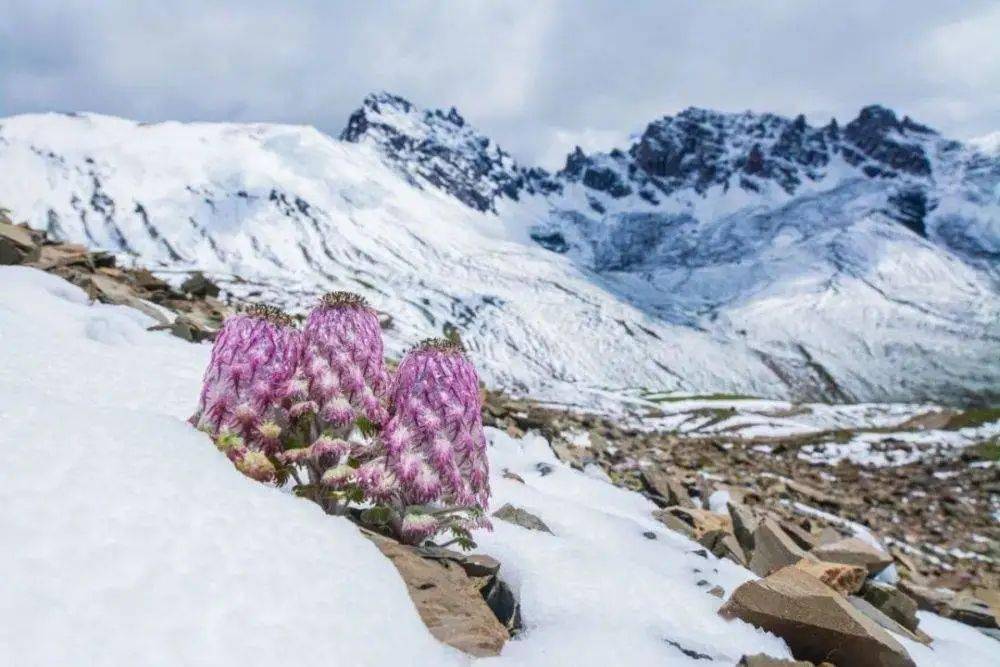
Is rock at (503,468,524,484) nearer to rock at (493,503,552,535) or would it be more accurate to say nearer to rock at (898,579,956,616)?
rock at (493,503,552,535)

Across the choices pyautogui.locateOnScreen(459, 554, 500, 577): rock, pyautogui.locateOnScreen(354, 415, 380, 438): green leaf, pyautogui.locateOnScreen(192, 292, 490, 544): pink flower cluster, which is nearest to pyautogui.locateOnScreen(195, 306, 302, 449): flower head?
pyautogui.locateOnScreen(192, 292, 490, 544): pink flower cluster

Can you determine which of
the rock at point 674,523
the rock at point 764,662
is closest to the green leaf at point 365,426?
the rock at point 764,662

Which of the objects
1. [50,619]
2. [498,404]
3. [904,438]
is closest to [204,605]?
[50,619]

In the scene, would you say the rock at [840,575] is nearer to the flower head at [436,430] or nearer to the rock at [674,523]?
the rock at [674,523]

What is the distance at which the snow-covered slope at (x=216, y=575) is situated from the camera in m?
3.33

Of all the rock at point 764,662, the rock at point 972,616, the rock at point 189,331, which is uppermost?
the rock at point 189,331

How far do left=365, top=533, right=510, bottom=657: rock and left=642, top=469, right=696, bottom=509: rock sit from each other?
26.5 ft

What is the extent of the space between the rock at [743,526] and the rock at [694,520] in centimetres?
15

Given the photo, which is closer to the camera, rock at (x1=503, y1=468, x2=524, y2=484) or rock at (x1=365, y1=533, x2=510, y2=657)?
rock at (x1=365, y1=533, x2=510, y2=657)

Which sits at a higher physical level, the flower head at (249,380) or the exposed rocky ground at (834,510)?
the flower head at (249,380)

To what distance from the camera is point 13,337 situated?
8.08 meters

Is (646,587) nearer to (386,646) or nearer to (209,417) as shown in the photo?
(386,646)

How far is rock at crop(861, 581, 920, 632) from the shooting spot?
26.6 feet

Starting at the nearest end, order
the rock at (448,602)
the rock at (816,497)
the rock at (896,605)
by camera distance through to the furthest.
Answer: the rock at (448,602)
the rock at (896,605)
the rock at (816,497)
